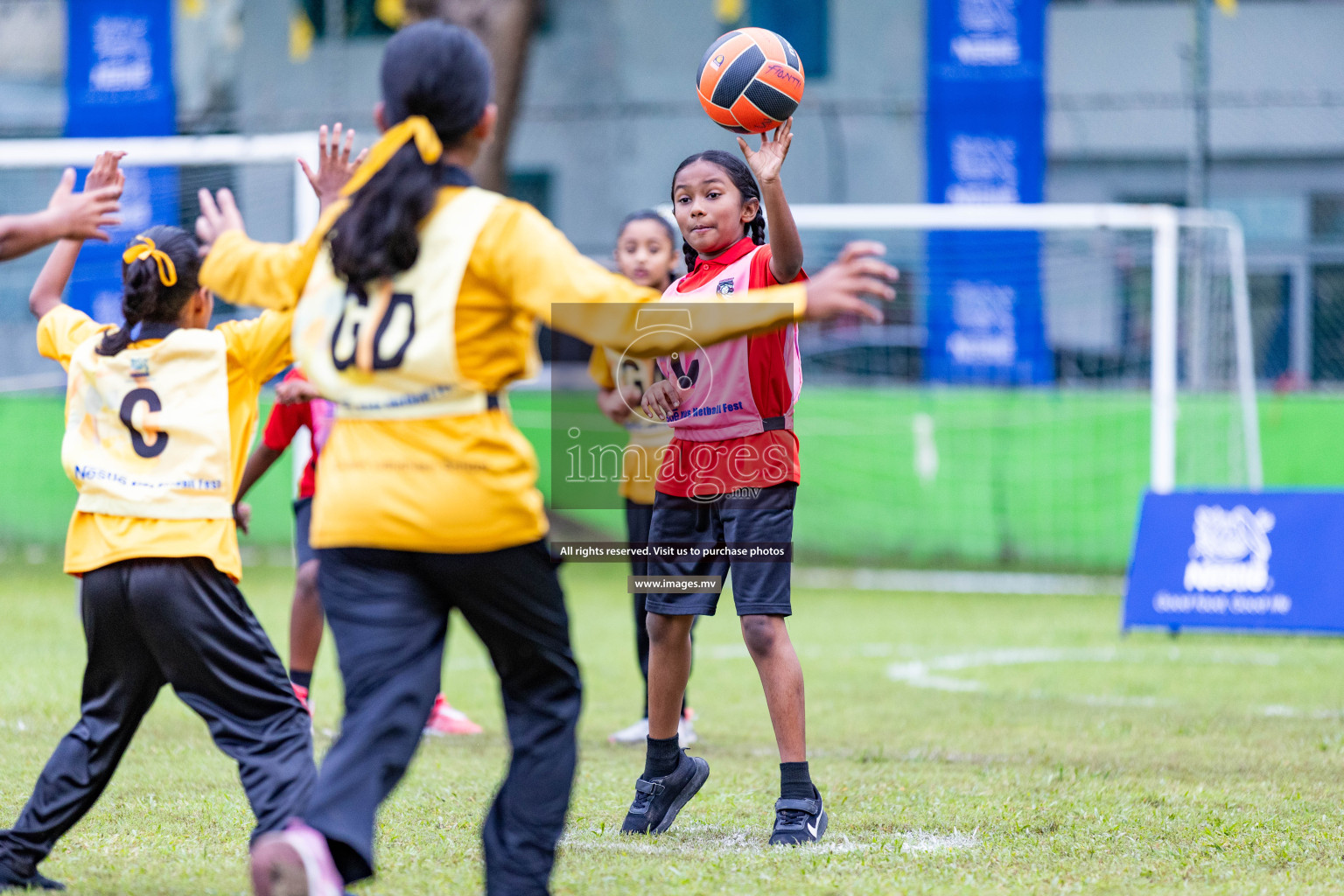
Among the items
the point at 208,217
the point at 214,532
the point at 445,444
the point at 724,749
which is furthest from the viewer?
the point at 724,749

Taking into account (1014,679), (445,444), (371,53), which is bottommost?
(1014,679)

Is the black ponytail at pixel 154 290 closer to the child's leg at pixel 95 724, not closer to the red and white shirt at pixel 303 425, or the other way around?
the child's leg at pixel 95 724

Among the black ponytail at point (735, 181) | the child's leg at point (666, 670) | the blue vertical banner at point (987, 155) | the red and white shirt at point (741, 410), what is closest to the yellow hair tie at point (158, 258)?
the red and white shirt at point (741, 410)

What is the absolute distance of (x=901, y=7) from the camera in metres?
20.9

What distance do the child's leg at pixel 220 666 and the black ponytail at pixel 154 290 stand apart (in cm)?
61

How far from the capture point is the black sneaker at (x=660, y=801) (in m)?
4.52

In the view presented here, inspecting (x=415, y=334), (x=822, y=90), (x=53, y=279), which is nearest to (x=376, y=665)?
(x=415, y=334)

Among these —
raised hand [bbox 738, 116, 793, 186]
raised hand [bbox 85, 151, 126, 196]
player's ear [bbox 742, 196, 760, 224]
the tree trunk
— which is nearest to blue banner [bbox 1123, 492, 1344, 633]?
player's ear [bbox 742, 196, 760, 224]

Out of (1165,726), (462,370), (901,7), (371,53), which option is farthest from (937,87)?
(462,370)

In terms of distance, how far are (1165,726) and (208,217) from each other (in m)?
4.79

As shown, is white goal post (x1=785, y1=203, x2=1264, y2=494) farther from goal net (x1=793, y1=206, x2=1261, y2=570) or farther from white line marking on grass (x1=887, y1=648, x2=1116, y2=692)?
white line marking on grass (x1=887, y1=648, x2=1116, y2=692)

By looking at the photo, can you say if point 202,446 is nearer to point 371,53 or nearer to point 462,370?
point 462,370

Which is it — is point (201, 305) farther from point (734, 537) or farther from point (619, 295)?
point (734, 537)

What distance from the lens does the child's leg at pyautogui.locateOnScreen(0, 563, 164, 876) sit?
147 inches
